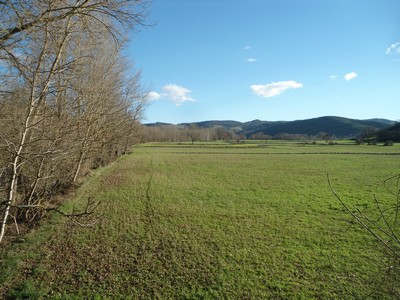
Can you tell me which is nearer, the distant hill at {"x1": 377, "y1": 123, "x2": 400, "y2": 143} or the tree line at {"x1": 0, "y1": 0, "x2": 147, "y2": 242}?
the tree line at {"x1": 0, "y1": 0, "x2": 147, "y2": 242}

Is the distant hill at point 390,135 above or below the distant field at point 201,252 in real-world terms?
above

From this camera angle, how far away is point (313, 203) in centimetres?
1691

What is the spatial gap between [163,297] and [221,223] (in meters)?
6.15

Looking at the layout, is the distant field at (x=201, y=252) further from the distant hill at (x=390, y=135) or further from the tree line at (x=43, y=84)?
the distant hill at (x=390, y=135)

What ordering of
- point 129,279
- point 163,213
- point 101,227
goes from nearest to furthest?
point 129,279, point 101,227, point 163,213

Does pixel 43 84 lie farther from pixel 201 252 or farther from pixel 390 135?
pixel 390 135

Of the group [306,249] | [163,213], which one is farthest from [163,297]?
[163,213]

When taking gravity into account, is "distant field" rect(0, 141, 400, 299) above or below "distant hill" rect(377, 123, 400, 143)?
below

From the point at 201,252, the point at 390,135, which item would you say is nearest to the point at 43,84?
the point at 201,252

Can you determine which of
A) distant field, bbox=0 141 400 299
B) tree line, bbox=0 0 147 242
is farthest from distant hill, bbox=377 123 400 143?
tree line, bbox=0 0 147 242

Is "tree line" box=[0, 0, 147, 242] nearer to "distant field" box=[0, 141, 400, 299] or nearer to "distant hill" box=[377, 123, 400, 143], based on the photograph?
"distant field" box=[0, 141, 400, 299]

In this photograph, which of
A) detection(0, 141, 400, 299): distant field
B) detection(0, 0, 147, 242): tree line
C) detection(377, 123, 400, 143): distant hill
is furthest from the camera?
detection(377, 123, 400, 143): distant hill

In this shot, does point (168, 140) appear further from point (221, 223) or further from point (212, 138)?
point (221, 223)

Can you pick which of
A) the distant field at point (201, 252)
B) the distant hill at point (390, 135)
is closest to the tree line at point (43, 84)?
the distant field at point (201, 252)
